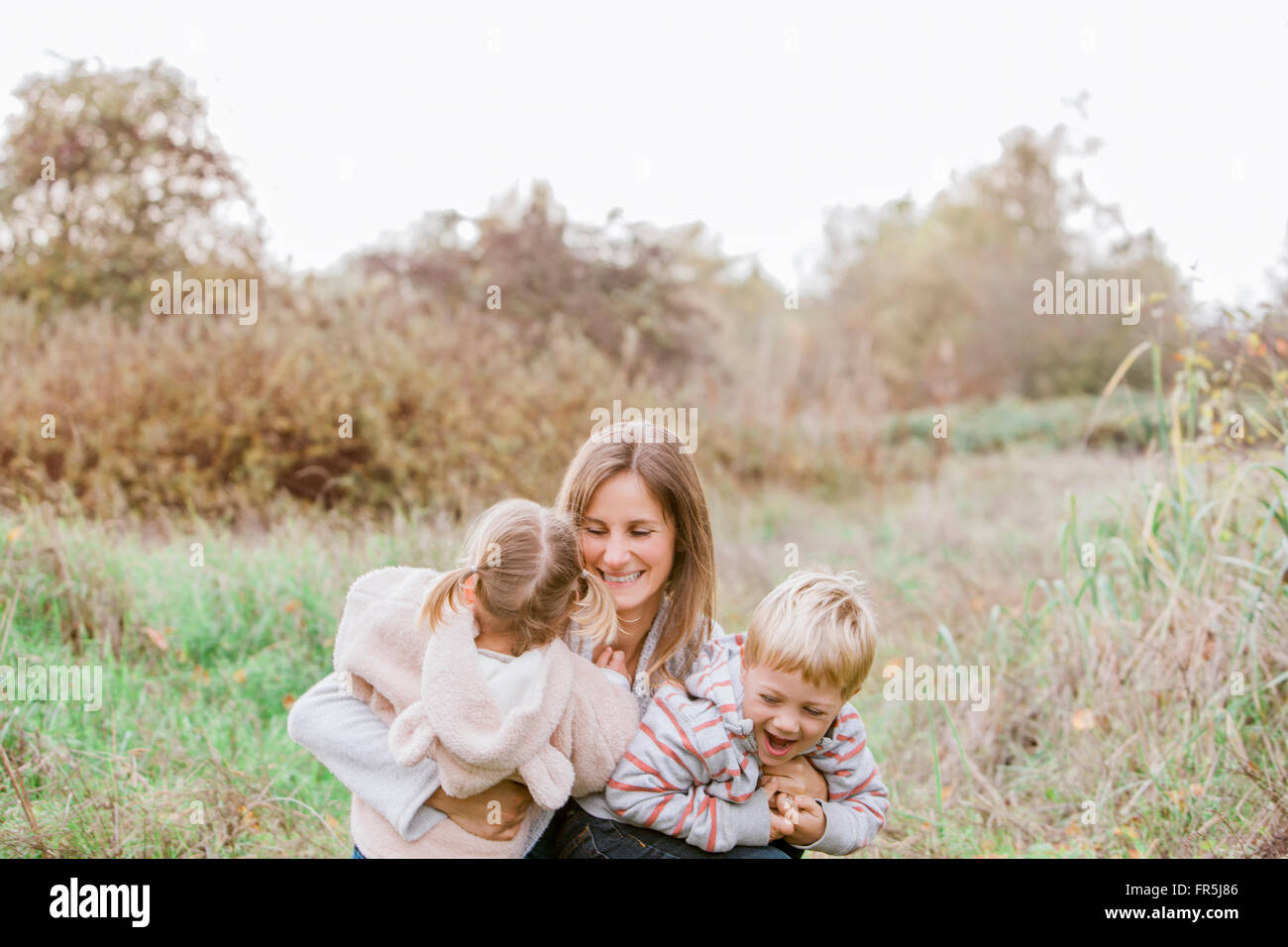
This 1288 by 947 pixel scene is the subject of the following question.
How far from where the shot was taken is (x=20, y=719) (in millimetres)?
3408

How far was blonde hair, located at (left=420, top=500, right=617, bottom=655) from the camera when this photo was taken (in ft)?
7.20

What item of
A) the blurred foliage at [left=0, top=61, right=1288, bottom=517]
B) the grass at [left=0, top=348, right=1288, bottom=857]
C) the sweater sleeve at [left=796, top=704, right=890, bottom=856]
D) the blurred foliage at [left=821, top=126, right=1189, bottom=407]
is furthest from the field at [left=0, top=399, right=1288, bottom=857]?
the blurred foliage at [left=821, top=126, right=1189, bottom=407]

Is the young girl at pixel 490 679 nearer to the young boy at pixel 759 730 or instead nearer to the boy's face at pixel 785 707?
the young boy at pixel 759 730

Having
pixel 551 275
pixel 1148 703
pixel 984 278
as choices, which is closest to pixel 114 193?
pixel 551 275

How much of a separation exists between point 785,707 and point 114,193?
607cm

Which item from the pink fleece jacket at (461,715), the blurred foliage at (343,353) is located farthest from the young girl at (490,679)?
the blurred foliage at (343,353)

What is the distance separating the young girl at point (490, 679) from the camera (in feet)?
6.93

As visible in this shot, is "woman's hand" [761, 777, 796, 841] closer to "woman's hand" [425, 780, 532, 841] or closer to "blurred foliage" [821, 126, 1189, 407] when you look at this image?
"woman's hand" [425, 780, 532, 841]

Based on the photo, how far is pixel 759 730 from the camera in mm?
2314

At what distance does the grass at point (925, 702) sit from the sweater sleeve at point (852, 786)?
1038 millimetres

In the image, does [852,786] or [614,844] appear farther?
[852,786]

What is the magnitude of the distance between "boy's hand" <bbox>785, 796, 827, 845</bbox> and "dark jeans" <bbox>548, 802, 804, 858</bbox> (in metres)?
0.06

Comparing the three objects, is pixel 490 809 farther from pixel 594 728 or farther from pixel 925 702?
pixel 925 702
